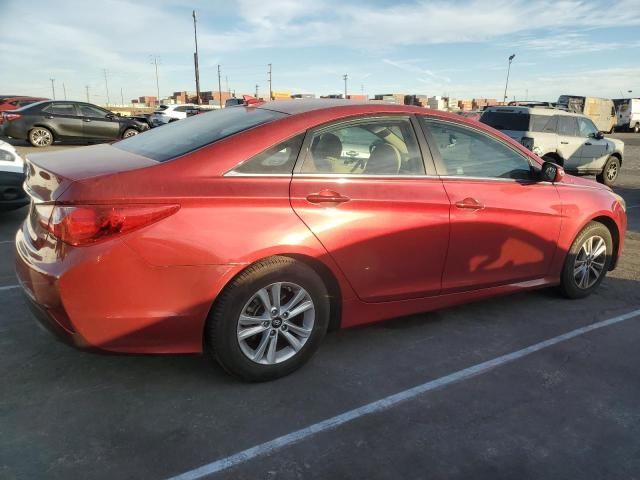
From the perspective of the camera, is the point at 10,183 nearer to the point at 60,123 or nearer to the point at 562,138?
the point at 562,138

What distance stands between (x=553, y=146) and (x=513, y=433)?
10.1 metres

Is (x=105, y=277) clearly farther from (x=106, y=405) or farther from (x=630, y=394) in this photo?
(x=630, y=394)

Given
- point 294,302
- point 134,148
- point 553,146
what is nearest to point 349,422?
point 294,302

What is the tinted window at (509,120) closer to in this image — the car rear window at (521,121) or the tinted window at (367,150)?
the car rear window at (521,121)

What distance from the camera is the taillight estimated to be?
7.86 ft

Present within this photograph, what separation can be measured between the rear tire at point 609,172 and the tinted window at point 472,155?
397 inches

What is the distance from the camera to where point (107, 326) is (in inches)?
98.2

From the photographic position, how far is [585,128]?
39.4 feet

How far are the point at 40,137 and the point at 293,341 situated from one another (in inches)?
639

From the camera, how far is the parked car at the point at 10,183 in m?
5.98

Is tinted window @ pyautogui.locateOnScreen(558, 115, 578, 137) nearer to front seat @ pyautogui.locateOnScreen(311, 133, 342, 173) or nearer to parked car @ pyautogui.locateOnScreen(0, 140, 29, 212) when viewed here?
front seat @ pyautogui.locateOnScreen(311, 133, 342, 173)

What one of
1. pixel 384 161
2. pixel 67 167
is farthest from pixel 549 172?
pixel 67 167

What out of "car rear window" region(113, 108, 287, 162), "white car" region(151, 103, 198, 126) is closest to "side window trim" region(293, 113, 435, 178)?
"car rear window" region(113, 108, 287, 162)

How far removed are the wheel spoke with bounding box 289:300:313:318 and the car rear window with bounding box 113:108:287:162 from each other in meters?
1.04
